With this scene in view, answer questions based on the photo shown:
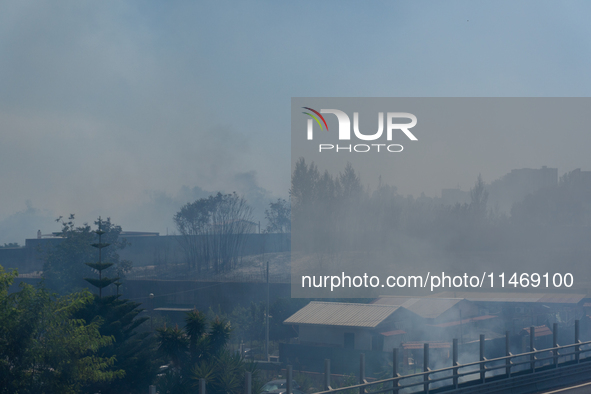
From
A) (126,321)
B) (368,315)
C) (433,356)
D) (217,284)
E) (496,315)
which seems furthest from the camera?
(217,284)

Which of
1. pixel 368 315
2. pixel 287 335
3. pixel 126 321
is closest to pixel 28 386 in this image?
pixel 126 321

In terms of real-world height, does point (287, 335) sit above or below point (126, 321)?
below

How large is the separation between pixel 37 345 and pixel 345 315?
44.0 ft

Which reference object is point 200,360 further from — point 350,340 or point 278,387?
point 350,340

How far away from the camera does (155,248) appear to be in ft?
176

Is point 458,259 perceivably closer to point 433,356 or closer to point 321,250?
point 321,250

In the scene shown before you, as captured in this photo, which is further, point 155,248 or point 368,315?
point 155,248

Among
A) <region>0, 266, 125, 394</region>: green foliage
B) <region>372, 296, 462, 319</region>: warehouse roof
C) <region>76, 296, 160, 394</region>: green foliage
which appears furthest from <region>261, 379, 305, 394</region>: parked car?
<region>372, 296, 462, 319</region>: warehouse roof

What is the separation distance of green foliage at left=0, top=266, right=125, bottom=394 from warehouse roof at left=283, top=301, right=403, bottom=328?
11.3m

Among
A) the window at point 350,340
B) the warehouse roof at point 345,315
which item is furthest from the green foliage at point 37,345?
the warehouse roof at point 345,315

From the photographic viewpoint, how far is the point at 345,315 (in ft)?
68.3

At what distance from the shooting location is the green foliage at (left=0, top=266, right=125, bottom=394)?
348 inches

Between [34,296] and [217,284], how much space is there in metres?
27.0

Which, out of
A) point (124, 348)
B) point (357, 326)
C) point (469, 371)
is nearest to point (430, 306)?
point (357, 326)
